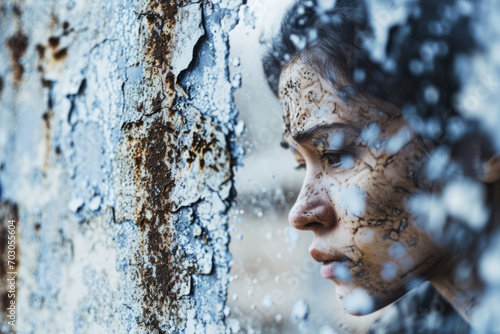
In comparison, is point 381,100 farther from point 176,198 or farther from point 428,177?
point 176,198

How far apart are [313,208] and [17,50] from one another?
1140 mm

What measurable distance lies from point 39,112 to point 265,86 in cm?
79

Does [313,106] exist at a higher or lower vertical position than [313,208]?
higher

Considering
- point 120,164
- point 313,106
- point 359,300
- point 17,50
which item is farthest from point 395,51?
point 17,50

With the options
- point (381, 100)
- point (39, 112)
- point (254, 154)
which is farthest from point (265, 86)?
point (39, 112)

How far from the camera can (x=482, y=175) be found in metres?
0.56

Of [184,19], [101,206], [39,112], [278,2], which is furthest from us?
[39,112]

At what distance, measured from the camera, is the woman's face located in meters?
0.61

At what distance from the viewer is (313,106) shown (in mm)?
684

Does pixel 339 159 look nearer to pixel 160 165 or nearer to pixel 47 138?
pixel 160 165

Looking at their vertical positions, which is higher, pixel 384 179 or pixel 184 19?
pixel 184 19

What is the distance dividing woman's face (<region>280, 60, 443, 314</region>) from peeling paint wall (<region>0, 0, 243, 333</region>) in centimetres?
19

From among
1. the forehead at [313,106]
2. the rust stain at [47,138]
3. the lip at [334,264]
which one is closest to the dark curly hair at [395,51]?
the forehead at [313,106]

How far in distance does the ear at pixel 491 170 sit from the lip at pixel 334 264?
9.0 inches
